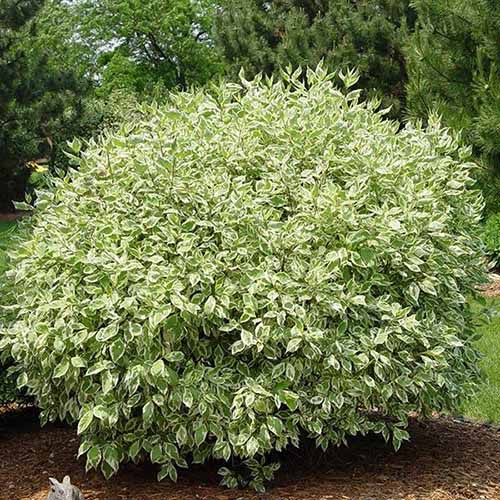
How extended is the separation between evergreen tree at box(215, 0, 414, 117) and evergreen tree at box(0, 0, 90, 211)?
129 inches

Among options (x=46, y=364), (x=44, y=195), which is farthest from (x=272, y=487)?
(x=44, y=195)

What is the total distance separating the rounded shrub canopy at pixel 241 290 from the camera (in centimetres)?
373

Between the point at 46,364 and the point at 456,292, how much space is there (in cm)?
203


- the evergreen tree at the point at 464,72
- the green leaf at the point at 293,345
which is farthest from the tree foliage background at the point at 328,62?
the green leaf at the point at 293,345

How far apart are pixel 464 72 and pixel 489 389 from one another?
5.63 meters

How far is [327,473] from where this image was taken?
13.8 feet

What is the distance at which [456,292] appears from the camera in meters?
4.37

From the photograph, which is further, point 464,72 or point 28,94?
point 28,94

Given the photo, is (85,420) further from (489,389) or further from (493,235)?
(493,235)

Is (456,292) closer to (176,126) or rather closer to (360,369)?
(360,369)

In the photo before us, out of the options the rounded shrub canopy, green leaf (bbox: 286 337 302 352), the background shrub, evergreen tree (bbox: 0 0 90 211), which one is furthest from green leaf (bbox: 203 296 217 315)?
evergreen tree (bbox: 0 0 90 211)

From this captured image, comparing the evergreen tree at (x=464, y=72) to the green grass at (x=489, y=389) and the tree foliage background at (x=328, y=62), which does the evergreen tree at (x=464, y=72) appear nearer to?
the tree foliage background at (x=328, y=62)

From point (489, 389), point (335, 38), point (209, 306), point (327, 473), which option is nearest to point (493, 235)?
point (489, 389)

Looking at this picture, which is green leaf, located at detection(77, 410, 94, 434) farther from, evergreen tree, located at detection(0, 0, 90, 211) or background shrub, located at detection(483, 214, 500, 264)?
evergreen tree, located at detection(0, 0, 90, 211)
